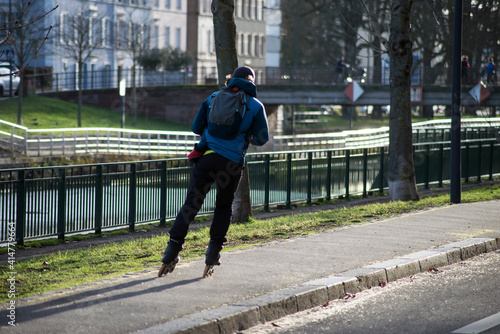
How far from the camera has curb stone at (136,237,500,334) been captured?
612cm

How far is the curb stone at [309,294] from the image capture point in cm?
612

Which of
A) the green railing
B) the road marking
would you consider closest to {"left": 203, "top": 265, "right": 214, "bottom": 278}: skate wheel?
the road marking

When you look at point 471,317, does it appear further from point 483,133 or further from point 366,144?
point 366,144

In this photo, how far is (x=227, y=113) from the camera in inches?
292

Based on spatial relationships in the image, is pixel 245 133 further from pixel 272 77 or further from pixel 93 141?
pixel 272 77

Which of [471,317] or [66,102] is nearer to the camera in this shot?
[471,317]

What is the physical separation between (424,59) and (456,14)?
127ft

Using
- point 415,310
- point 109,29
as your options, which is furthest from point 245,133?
point 109,29

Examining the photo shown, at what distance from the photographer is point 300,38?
286 ft

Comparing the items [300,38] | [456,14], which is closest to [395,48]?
[456,14]

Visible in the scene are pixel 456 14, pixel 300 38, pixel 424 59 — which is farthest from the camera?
pixel 300 38

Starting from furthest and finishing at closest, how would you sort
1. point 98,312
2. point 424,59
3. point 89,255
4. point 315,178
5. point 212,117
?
point 424,59, point 315,178, point 89,255, point 212,117, point 98,312

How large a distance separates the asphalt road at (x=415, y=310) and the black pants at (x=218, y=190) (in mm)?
1266

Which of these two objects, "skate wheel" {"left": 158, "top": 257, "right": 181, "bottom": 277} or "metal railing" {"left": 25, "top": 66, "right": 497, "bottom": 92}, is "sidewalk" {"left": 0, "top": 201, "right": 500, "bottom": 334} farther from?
"metal railing" {"left": 25, "top": 66, "right": 497, "bottom": 92}
